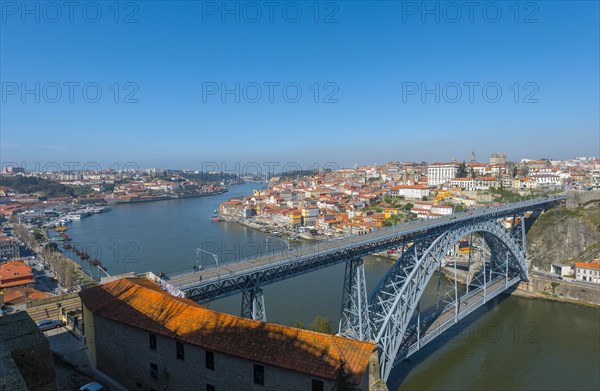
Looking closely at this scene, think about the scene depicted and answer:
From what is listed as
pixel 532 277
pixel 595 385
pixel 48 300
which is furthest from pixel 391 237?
pixel 532 277

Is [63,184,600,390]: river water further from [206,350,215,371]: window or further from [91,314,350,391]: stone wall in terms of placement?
[206,350,215,371]: window

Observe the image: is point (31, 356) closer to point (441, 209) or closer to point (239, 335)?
point (239, 335)

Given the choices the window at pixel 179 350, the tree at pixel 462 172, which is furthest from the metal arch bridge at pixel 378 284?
the tree at pixel 462 172

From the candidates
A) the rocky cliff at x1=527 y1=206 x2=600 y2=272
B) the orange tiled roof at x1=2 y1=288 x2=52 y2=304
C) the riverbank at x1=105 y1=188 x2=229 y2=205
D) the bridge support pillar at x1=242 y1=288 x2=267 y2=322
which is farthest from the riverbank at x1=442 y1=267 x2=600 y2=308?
the riverbank at x1=105 y1=188 x2=229 y2=205

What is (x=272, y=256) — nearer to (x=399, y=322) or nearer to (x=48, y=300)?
(x=399, y=322)

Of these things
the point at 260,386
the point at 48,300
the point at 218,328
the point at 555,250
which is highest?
the point at 218,328

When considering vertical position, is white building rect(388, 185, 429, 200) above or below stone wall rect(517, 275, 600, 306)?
above
